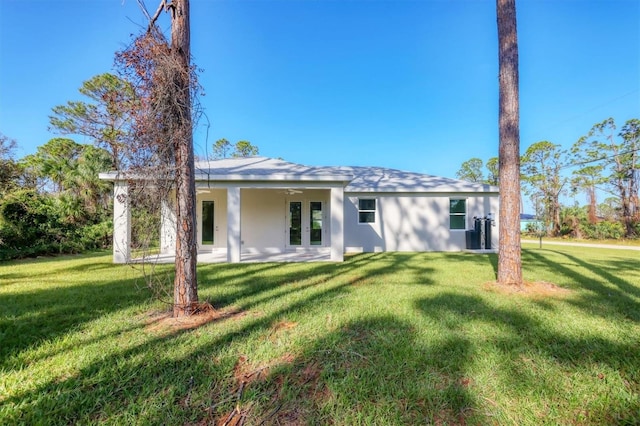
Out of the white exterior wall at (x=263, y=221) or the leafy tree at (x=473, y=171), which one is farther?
the leafy tree at (x=473, y=171)

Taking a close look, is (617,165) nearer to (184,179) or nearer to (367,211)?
(367,211)

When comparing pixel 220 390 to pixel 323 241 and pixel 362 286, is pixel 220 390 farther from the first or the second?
pixel 323 241

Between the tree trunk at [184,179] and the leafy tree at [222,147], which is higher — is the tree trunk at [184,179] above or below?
below

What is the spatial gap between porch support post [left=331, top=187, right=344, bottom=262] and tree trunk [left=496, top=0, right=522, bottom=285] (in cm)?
467

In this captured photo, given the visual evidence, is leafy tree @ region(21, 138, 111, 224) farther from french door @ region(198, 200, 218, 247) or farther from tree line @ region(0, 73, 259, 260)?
french door @ region(198, 200, 218, 247)

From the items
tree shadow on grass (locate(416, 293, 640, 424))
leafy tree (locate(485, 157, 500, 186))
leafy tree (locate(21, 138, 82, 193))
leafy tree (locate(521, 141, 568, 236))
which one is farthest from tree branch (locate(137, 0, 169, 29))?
leafy tree (locate(485, 157, 500, 186))

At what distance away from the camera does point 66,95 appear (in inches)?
791

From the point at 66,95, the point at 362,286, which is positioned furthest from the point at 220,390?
the point at 66,95

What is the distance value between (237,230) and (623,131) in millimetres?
29038

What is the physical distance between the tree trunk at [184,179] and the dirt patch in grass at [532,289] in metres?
5.20

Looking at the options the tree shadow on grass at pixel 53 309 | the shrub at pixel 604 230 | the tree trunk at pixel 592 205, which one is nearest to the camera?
the tree shadow on grass at pixel 53 309

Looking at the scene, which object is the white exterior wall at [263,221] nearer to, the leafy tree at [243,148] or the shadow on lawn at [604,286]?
the shadow on lawn at [604,286]

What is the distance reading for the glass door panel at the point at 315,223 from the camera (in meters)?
12.2

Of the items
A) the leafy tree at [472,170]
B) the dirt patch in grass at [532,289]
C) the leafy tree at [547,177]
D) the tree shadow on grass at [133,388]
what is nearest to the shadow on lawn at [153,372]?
the tree shadow on grass at [133,388]
